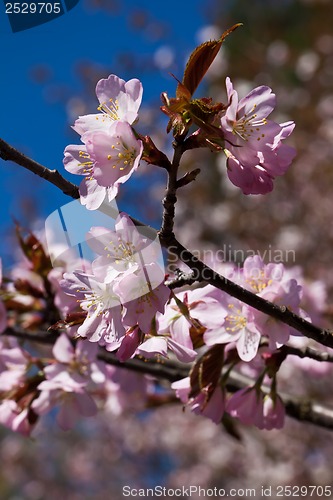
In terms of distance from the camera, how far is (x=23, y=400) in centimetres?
108

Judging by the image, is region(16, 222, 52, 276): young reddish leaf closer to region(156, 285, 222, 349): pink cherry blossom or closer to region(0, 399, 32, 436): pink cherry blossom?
region(0, 399, 32, 436): pink cherry blossom

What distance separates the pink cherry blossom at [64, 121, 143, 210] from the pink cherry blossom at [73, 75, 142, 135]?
2cm

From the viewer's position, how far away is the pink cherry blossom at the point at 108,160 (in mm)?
621

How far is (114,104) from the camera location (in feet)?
2.25

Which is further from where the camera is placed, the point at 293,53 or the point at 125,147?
the point at 293,53

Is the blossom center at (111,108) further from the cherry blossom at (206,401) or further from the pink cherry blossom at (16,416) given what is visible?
the pink cherry blossom at (16,416)

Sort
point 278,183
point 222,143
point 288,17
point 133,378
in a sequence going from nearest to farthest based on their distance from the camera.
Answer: point 222,143, point 133,378, point 278,183, point 288,17

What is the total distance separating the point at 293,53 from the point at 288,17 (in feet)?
12.6

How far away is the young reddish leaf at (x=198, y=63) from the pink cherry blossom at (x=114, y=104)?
6 centimetres

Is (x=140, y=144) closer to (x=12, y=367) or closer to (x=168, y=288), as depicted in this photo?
(x=168, y=288)

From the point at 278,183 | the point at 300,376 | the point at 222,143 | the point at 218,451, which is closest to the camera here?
the point at 222,143

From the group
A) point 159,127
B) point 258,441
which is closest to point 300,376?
point 258,441

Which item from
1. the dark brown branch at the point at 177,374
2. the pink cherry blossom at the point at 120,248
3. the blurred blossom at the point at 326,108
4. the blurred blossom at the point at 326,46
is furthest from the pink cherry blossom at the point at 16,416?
the blurred blossom at the point at 326,46

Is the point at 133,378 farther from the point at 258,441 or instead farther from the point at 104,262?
the point at 258,441
